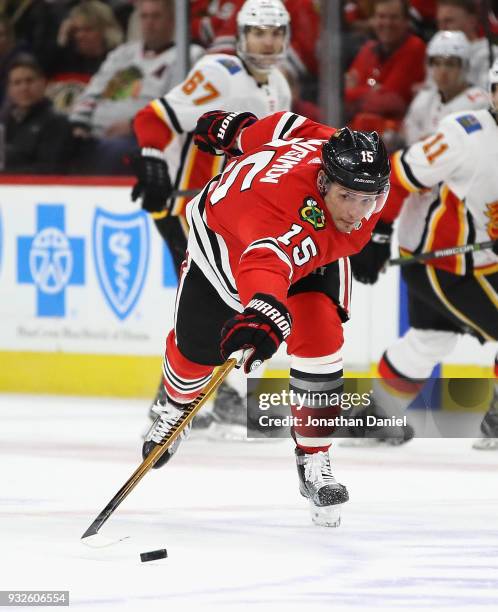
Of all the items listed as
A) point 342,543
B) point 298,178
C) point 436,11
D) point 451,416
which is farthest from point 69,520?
point 436,11

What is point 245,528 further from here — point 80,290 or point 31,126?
point 31,126

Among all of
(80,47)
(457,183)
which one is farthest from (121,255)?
(457,183)

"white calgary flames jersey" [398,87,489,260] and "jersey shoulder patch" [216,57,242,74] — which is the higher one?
"jersey shoulder patch" [216,57,242,74]

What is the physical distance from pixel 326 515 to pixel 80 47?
11.4 feet

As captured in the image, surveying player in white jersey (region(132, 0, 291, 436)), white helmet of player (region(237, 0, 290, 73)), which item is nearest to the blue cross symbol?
player in white jersey (region(132, 0, 291, 436))

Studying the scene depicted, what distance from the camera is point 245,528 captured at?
3.67 m

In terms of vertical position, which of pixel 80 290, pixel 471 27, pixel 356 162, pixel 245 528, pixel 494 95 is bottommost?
pixel 80 290

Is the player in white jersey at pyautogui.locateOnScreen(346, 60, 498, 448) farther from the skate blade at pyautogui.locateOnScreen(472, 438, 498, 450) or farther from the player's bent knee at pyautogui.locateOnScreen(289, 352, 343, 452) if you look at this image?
the player's bent knee at pyautogui.locateOnScreen(289, 352, 343, 452)

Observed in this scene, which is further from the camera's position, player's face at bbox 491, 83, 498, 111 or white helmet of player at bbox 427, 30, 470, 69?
white helmet of player at bbox 427, 30, 470, 69

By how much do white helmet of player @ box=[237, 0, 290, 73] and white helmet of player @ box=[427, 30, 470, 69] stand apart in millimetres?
916

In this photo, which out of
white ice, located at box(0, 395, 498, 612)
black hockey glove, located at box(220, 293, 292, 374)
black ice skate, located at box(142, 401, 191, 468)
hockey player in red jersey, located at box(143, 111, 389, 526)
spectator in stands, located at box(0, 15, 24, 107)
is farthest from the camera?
spectator in stands, located at box(0, 15, 24, 107)

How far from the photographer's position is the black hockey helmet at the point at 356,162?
339cm

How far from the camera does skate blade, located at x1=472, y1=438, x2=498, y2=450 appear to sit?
5.00 metres

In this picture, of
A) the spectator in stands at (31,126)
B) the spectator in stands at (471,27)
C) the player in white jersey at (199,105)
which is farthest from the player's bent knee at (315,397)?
the spectator in stands at (31,126)
